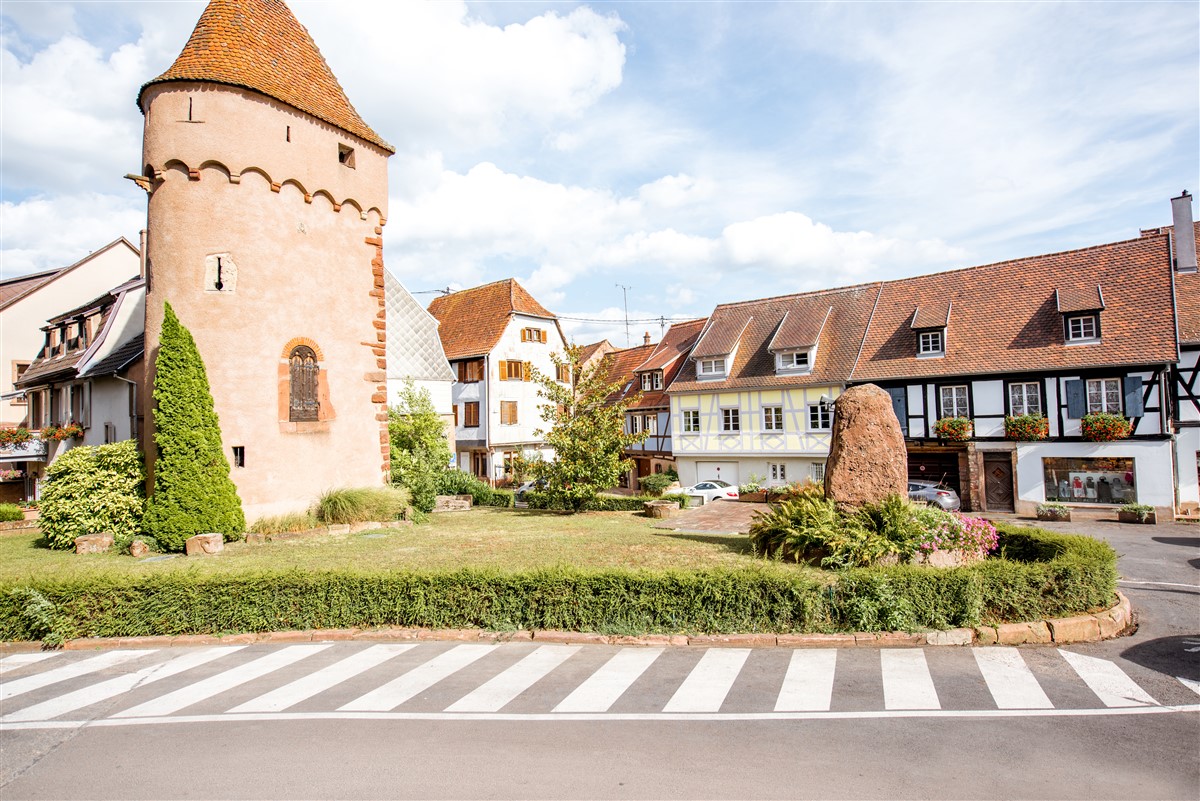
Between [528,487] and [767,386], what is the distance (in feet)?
45.8

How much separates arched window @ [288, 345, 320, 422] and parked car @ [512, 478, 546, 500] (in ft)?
27.7

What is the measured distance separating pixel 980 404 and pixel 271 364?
27617 millimetres

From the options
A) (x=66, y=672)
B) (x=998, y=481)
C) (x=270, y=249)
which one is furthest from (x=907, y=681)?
(x=998, y=481)

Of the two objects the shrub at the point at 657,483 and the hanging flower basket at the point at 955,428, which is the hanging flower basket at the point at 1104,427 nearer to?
the hanging flower basket at the point at 955,428

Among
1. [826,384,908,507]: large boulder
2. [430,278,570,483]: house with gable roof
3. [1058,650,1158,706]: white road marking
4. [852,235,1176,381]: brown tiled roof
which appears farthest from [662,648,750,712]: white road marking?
[430,278,570,483]: house with gable roof

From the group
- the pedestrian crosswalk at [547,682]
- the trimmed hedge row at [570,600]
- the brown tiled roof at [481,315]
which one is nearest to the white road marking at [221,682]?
the pedestrian crosswalk at [547,682]

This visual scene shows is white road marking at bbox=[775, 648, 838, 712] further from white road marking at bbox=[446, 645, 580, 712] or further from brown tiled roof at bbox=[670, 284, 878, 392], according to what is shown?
brown tiled roof at bbox=[670, 284, 878, 392]

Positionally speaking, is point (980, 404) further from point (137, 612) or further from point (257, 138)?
point (137, 612)

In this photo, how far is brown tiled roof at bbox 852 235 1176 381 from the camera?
→ 90.1 feet

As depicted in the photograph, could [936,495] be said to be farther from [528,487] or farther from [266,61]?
[266,61]

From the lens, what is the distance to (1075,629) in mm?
10148

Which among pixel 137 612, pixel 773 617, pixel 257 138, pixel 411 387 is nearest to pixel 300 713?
pixel 137 612

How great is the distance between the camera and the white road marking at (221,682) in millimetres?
7977

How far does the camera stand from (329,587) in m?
10.9
